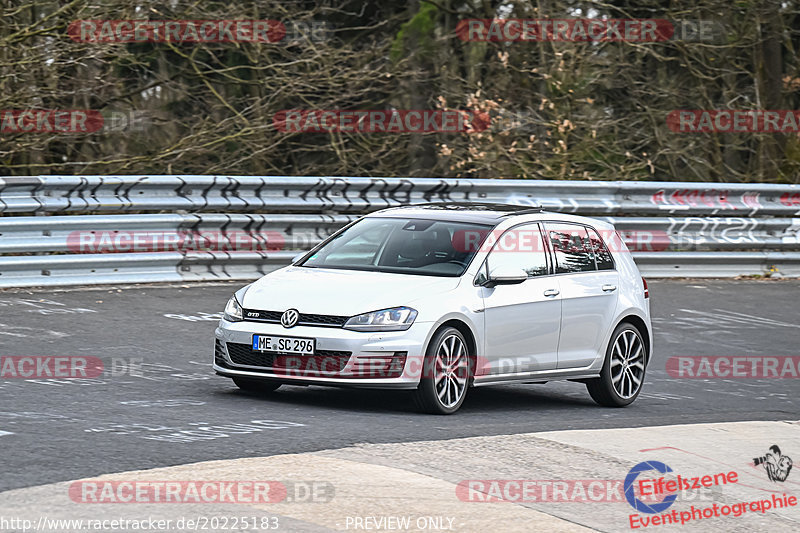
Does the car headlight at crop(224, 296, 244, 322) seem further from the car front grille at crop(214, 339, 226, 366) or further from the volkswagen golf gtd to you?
the car front grille at crop(214, 339, 226, 366)

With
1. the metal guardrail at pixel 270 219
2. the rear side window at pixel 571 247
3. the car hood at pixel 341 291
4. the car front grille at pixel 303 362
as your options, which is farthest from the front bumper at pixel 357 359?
the metal guardrail at pixel 270 219

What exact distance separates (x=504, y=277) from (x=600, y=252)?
1597mm

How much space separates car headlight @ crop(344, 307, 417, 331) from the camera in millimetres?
9172

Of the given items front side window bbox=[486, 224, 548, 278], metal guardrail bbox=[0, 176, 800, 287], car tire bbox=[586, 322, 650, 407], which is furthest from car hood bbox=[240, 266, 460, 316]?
metal guardrail bbox=[0, 176, 800, 287]

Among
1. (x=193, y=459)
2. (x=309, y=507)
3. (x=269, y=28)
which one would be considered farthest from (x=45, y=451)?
(x=269, y=28)

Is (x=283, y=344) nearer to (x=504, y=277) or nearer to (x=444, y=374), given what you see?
(x=444, y=374)

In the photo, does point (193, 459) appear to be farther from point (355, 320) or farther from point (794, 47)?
point (794, 47)

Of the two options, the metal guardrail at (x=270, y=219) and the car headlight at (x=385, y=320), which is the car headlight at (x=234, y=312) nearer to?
the car headlight at (x=385, y=320)

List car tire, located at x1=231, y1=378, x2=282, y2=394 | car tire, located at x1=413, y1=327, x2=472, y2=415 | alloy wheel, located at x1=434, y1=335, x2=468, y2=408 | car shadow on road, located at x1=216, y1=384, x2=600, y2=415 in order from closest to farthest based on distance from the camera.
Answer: car tire, located at x1=413, y1=327, x2=472, y2=415 < alloy wheel, located at x1=434, y1=335, x2=468, y2=408 < car shadow on road, located at x1=216, y1=384, x2=600, y2=415 < car tire, located at x1=231, y1=378, x2=282, y2=394

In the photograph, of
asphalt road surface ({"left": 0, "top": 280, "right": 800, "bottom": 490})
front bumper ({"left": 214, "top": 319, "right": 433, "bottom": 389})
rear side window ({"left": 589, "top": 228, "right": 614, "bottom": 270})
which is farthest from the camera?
rear side window ({"left": 589, "top": 228, "right": 614, "bottom": 270})

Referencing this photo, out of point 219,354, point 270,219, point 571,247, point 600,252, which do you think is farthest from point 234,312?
point 270,219

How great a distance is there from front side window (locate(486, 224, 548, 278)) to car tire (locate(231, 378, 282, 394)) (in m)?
1.80

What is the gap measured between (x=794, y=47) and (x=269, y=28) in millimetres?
A: 11338

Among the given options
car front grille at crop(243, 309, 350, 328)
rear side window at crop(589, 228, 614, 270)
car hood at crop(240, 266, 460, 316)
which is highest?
rear side window at crop(589, 228, 614, 270)
